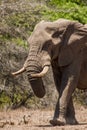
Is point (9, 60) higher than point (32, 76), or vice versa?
point (32, 76)

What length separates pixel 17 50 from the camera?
68.3ft

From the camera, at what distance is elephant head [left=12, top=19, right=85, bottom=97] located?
12375 millimetres

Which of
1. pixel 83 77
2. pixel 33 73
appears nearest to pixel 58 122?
pixel 33 73

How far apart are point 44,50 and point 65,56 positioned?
2.59ft

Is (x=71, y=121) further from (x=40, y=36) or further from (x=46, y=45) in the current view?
(x=40, y=36)

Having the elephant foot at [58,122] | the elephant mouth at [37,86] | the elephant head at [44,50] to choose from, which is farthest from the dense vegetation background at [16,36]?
the elephant mouth at [37,86]

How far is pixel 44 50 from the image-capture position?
503 inches

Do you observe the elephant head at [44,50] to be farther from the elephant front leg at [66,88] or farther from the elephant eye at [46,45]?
the elephant front leg at [66,88]

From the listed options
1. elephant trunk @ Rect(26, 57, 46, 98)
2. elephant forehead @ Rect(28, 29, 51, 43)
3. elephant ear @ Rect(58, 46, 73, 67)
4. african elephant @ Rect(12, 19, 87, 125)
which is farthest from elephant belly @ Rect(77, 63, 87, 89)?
elephant trunk @ Rect(26, 57, 46, 98)

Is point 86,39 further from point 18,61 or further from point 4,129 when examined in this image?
point 18,61

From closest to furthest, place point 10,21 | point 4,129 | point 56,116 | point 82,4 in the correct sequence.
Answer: point 4,129 < point 56,116 < point 10,21 < point 82,4

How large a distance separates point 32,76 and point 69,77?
1377mm

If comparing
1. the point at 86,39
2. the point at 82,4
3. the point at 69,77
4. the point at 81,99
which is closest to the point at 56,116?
the point at 69,77

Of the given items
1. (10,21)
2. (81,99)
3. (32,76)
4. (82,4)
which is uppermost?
(32,76)
